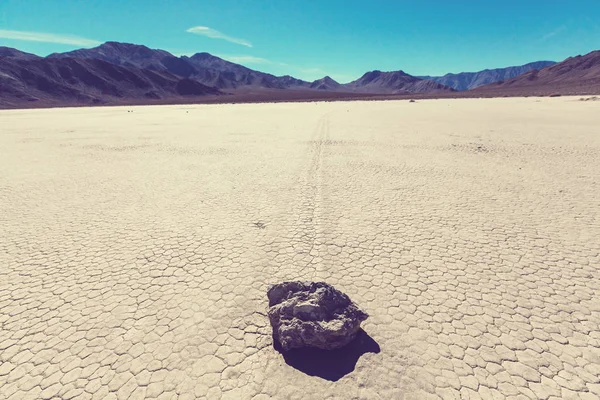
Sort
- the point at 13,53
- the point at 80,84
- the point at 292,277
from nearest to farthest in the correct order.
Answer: the point at 292,277, the point at 80,84, the point at 13,53

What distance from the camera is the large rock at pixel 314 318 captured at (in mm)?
3523

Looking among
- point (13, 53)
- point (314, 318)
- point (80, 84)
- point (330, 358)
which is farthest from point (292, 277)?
point (13, 53)

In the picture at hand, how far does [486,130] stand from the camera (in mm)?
21297

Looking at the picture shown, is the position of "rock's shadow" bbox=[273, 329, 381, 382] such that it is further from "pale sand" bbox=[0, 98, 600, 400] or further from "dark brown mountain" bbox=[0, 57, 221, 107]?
"dark brown mountain" bbox=[0, 57, 221, 107]

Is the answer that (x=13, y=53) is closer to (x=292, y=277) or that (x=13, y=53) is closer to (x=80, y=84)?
(x=80, y=84)

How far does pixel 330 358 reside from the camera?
3.57 meters

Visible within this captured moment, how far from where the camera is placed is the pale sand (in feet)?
11.0

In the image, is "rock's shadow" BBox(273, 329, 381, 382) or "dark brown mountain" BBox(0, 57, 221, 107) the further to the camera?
"dark brown mountain" BBox(0, 57, 221, 107)

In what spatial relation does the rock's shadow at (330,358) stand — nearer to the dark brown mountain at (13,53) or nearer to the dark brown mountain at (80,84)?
the dark brown mountain at (80,84)

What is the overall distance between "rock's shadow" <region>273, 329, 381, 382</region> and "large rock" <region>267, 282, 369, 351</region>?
Result: 0.10 m

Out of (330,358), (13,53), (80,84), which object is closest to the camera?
(330,358)

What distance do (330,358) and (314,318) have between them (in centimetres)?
48

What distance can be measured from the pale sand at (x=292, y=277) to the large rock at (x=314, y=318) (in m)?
0.31

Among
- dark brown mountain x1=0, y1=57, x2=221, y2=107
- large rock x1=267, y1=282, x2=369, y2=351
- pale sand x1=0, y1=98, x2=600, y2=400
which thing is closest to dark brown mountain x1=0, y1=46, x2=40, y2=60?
dark brown mountain x1=0, y1=57, x2=221, y2=107
